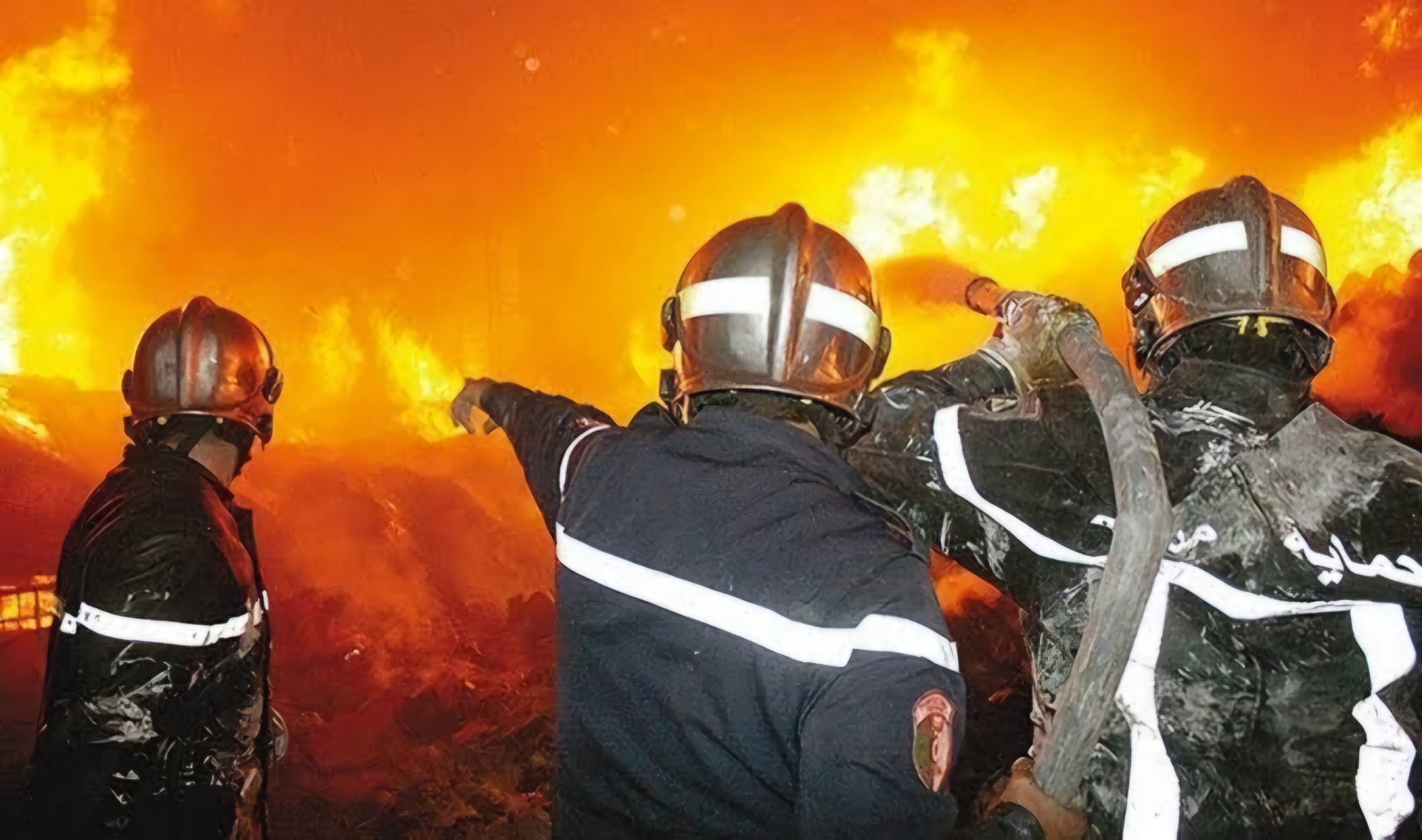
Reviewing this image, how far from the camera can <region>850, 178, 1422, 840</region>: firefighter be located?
2.10 metres

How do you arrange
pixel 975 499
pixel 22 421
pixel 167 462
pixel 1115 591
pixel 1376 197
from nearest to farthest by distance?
pixel 1115 591 → pixel 975 499 → pixel 167 462 → pixel 22 421 → pixel 1376 197

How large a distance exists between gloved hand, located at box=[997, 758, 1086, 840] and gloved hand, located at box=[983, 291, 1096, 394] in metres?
1.07

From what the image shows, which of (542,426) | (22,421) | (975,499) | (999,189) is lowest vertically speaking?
(975,499)

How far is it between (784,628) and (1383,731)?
5.52 ft

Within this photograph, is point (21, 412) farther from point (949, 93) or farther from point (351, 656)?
point (949, 93)

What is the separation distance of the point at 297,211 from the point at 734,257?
11.0 m

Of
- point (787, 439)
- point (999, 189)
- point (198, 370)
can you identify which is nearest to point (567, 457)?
point (787, 439)

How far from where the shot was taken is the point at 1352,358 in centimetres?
1174

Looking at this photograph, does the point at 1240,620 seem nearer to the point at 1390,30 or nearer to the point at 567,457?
the point at 567,457

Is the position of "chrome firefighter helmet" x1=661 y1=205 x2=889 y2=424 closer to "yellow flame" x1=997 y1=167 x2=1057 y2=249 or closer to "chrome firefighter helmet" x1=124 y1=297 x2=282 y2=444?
"chrome firefighter helmet" x1=124 y1=297 x2=282 y2=444

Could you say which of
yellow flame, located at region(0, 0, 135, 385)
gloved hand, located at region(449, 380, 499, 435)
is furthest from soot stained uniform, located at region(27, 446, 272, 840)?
yellow flame, located at region(0, 0, 135, 385)

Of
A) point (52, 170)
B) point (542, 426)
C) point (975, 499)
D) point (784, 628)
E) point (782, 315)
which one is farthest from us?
point (52, 170)

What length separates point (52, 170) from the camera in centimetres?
1055

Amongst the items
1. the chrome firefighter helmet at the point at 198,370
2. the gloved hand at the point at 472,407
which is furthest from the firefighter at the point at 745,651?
the chrome firefighter helmet at the point at 198,370
